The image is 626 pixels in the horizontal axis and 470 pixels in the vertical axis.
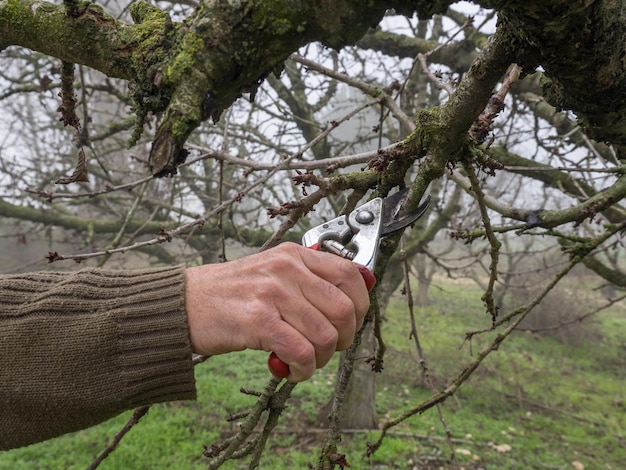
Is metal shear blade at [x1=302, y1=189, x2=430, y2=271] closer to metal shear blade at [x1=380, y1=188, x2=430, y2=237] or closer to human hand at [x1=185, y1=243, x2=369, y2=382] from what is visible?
metal shear blade at [x1=380, y1=188, x2=430, y2=237]

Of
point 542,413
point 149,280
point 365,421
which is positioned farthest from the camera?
point 542,413

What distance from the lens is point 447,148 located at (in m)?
1.30

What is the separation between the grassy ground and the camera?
4855mm

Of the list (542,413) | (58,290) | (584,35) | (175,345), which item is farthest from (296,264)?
(542,413)

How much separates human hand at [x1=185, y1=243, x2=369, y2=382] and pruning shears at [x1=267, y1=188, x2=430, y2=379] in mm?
220

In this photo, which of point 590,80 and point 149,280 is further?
point 149,280

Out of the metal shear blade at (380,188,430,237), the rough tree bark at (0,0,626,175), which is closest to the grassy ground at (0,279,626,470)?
the metal shear blade at (380,188,430,237)

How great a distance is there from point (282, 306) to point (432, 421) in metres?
5.70

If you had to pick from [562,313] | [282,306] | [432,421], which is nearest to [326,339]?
[282,306]

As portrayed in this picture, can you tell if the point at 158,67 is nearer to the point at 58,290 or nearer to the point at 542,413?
the point at 58,290

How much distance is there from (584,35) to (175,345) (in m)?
1.20

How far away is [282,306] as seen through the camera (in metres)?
1.04

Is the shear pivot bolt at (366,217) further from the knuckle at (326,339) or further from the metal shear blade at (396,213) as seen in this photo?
the knuckle at (326,339)

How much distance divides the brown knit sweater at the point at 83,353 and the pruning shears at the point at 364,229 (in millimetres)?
488
